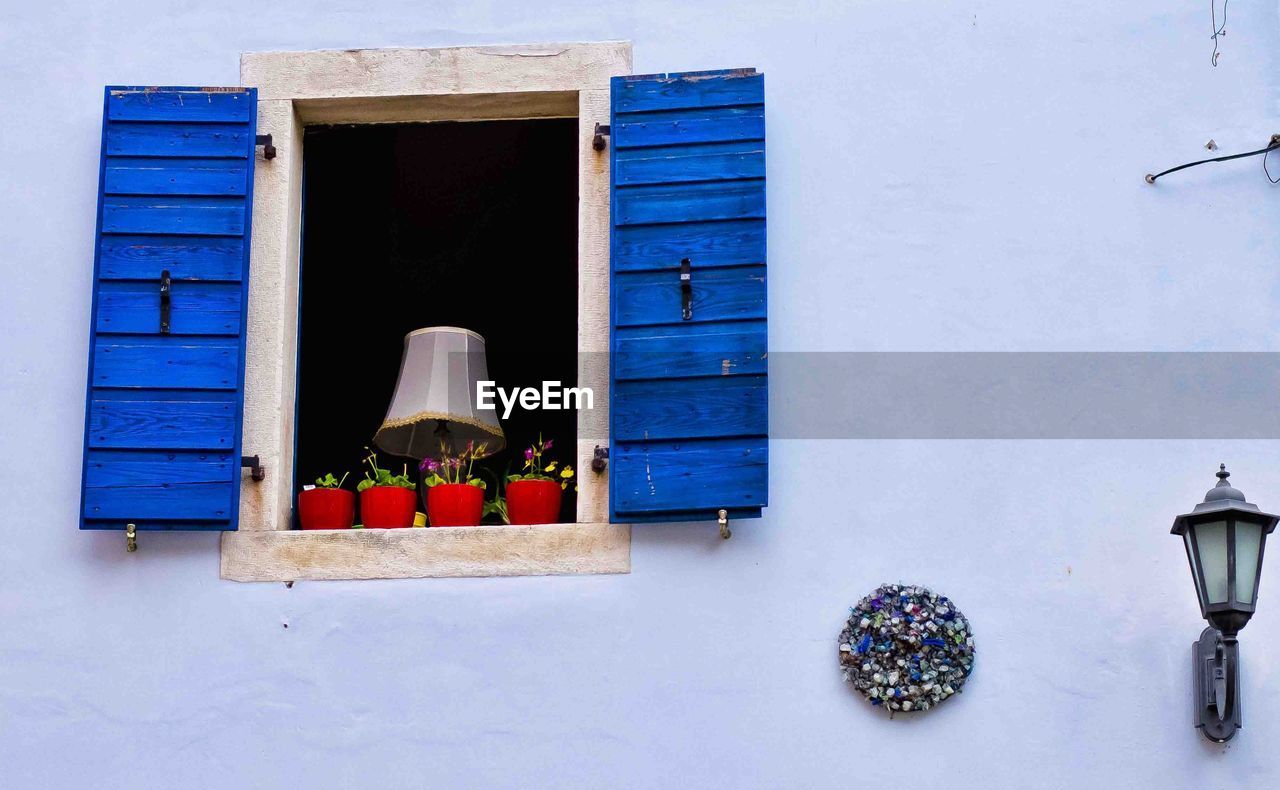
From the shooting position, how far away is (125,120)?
5883 mm

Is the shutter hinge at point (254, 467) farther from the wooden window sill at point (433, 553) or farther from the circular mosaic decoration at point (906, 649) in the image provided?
the circular mosaic decoration at point (906, 649)

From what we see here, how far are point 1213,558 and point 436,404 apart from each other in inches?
92.8

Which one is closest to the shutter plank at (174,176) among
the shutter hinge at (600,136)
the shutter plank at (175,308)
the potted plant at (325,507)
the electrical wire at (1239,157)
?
the shutter plank at (175,308)

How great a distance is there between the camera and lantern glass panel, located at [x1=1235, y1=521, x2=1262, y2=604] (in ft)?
16.4

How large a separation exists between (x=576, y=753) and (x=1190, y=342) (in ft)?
6.91

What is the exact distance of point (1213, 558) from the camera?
505 centimetres

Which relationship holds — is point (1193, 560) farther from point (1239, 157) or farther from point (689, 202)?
point (689, 202)

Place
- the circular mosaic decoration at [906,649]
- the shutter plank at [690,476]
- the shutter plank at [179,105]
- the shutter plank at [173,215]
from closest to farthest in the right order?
1. the circular mosaic decoration at [906,649]
2. the shutter plank at [690,476]
3. the shutter plank at [173,215]
4. the shutter plank at [179,105]

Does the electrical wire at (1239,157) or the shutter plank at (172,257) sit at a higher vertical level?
the electrical wire at (1239,157)

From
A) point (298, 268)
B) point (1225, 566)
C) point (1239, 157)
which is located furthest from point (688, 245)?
point (1225, 566)

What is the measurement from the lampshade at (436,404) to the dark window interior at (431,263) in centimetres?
10

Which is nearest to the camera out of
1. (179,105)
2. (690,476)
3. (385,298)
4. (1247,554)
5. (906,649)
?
(1247,554)

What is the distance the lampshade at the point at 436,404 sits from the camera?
603cm

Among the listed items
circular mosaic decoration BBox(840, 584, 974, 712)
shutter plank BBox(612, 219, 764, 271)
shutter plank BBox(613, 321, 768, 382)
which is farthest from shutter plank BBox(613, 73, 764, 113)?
circular mosaic decoration BBox(840, 584, 974, 712)
